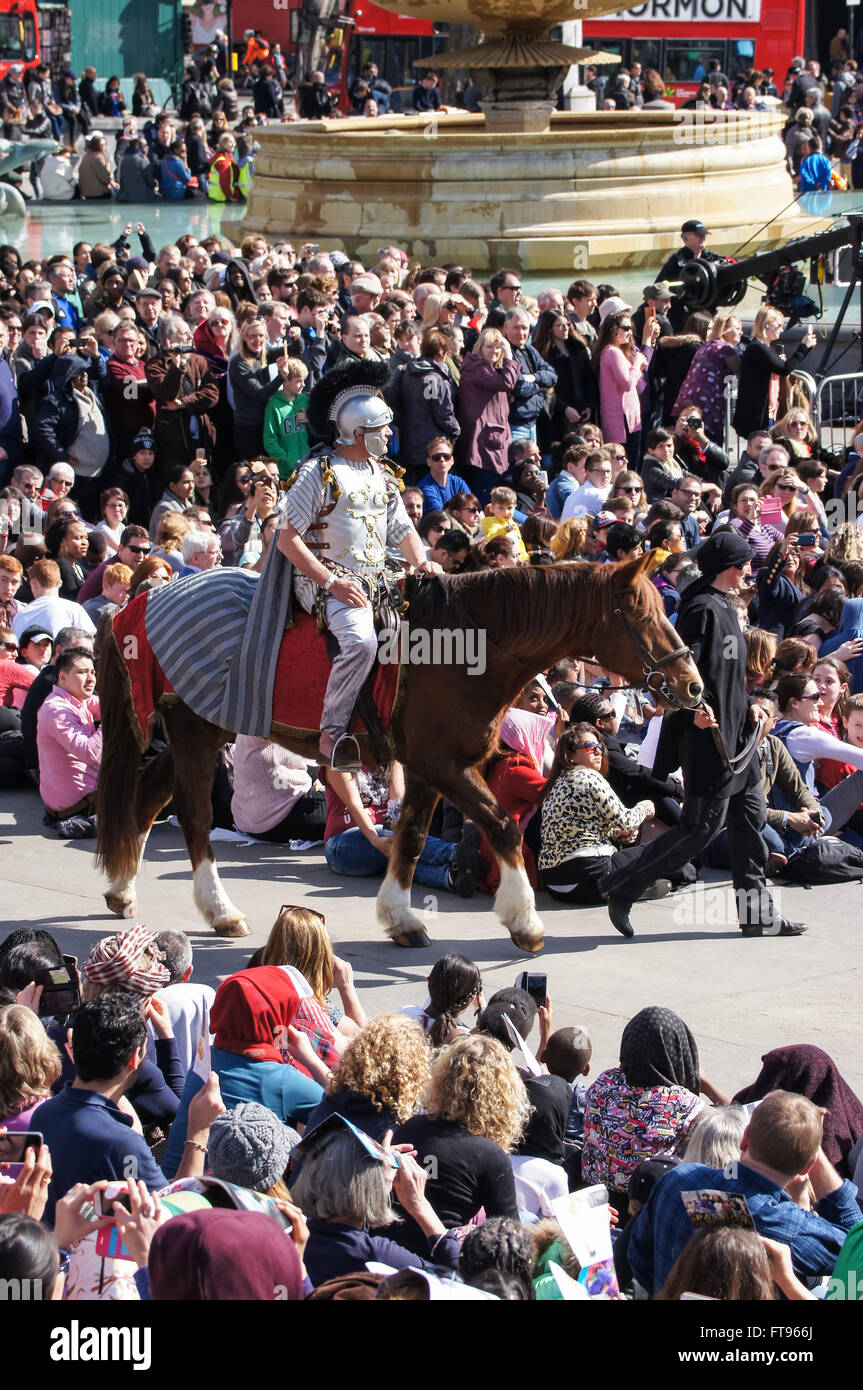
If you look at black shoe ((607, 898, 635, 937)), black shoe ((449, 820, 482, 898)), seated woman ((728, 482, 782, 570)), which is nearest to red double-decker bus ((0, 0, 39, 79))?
seated woman ((728, 482, 782, 570))

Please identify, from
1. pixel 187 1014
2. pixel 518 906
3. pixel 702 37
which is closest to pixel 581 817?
pixel 518 906

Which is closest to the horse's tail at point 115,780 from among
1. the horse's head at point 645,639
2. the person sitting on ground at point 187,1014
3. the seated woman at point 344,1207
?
the person sitting on ground at point 187,1014

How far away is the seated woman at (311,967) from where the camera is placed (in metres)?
6.48

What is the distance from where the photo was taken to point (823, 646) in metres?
11.5

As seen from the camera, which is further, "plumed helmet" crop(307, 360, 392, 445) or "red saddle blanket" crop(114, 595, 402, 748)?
"red saddle blanket" crop(114, 595, 402, 748)

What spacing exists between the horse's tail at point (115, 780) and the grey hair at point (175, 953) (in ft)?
6.94

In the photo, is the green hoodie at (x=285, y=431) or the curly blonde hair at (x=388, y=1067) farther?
the green hoodie at (x=285, y=431)

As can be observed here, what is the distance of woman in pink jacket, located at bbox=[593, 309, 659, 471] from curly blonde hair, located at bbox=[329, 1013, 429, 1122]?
1137 cm

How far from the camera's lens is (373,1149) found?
4.81m

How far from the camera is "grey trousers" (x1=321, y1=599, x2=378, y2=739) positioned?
28.1 ft

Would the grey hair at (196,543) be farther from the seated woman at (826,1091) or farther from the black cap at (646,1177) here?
the black cap at (646,1177)

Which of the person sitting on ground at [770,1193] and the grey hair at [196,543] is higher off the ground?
the grey hair at [196,543]

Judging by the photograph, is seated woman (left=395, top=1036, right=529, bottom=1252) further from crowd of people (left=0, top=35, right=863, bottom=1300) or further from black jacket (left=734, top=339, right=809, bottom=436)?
black jacket (left=734, top=339, right=809, bottom=436)
